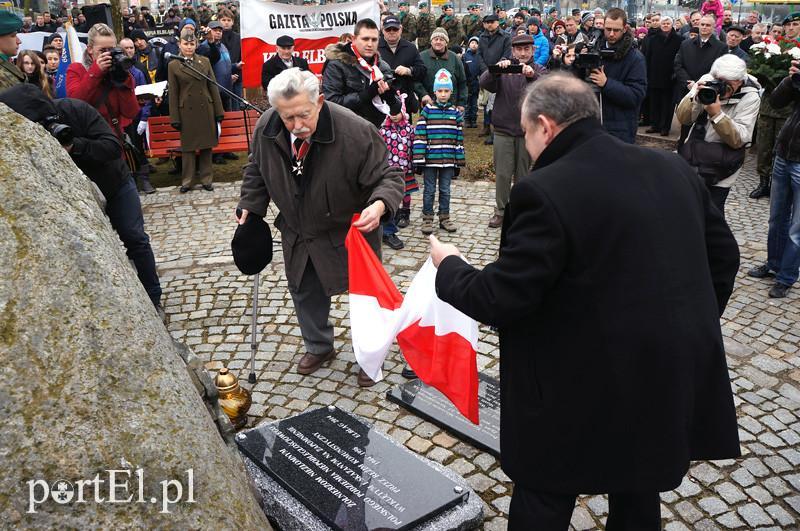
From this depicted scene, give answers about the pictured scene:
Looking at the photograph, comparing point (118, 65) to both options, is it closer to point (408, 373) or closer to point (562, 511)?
point (408, 373)

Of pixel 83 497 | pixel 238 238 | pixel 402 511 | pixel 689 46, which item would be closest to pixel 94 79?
pixel 238 238

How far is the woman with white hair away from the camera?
5.89 meters

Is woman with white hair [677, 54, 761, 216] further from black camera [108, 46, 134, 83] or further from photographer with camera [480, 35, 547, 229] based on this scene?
black camera [108, 46, 134, 83]

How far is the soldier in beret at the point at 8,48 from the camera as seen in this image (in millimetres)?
6174

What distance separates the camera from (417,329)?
3.71 m

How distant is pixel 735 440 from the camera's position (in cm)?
276

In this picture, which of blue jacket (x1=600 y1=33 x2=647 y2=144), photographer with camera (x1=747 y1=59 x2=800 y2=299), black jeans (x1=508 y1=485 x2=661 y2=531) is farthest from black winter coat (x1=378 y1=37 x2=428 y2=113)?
black jeans (x1=508 y1=485 x2=661 y2=531)

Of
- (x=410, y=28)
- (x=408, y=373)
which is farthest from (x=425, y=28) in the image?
(x=408, y=373)

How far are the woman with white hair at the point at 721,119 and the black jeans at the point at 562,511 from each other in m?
3.97

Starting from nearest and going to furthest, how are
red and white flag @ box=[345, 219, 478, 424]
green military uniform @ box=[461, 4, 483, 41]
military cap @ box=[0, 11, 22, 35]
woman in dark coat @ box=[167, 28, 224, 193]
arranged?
red and white flag @ box=[345, 219, 478, 424] → military cap @ box=[0, 11, 22, 35] → woman in dark coat @ box=[167, 28, 224, 193] → green military uniform @ box=[461, 4, 483, 41]

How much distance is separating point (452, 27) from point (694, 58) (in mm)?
8012

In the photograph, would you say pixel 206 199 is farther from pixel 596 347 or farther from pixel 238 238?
A: pixel 596 347

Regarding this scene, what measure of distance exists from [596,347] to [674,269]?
0.38 m

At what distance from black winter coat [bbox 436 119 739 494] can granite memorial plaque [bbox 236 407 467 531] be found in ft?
2.65
